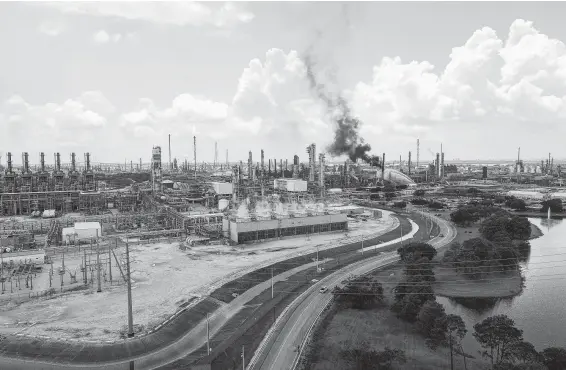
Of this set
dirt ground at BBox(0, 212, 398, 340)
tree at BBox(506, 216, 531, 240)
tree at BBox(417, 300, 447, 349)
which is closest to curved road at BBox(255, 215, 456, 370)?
tree at BBox(417, 300, 447, 349)

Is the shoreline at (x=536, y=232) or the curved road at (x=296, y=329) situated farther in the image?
the shoreline at (x=536, y=232)

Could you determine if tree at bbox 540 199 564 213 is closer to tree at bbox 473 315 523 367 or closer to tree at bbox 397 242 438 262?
tree at bbox 397 242 438 262

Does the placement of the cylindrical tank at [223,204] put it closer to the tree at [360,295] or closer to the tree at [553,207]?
Answer: the tree at [360,295]

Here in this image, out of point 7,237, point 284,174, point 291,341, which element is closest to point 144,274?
point 291,341

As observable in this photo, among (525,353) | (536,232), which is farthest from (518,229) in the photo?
(525,353)

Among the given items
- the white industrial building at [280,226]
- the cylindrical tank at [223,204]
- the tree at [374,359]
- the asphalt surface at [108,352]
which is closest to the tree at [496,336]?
the tree at [374,359]

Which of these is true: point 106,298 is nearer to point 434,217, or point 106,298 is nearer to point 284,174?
point 434,217
